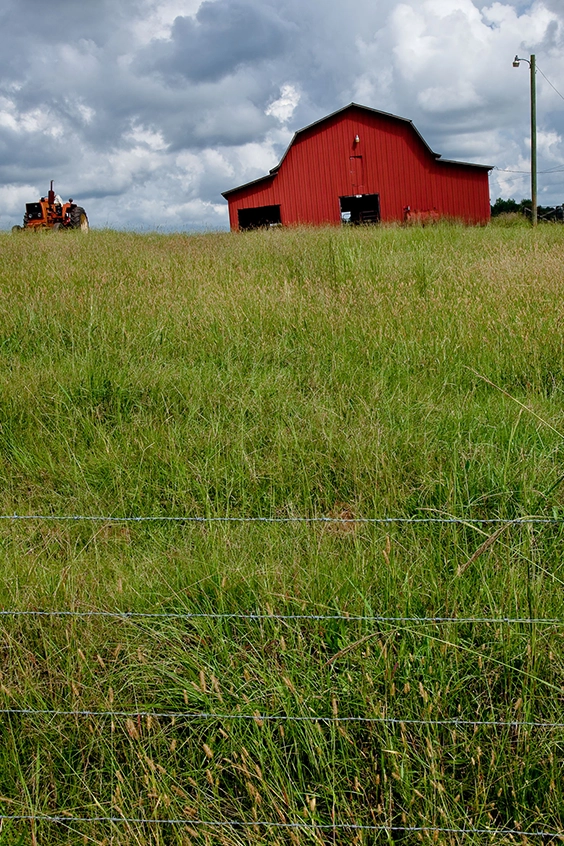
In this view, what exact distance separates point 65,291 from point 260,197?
61.0ft

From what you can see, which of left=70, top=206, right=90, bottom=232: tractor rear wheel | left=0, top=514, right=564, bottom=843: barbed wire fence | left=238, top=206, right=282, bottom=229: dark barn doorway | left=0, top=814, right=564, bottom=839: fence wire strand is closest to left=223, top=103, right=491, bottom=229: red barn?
left=238, top=206, right=282, bottom=229: dark barn doorway

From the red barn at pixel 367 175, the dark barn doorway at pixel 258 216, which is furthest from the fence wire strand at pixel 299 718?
the dark barn doorway at pixel 258 216

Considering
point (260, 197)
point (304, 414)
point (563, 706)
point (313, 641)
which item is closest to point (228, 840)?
point (313, 641)

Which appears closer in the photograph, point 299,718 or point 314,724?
point 299,718

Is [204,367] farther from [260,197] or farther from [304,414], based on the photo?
[260,197]

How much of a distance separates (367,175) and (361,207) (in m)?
2.57

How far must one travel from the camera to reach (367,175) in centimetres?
2411

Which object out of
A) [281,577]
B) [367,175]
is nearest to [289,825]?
[281,577]

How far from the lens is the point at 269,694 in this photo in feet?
8.46

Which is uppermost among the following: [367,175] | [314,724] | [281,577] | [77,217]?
[367,175]

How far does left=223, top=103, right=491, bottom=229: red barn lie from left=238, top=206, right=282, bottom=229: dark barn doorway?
82cm

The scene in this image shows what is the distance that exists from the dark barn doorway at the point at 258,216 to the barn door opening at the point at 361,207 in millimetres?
2548

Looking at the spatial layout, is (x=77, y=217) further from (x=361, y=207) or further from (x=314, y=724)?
(x=314, y=724)

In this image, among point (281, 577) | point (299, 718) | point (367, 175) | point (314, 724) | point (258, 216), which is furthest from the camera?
point (258, 216)
